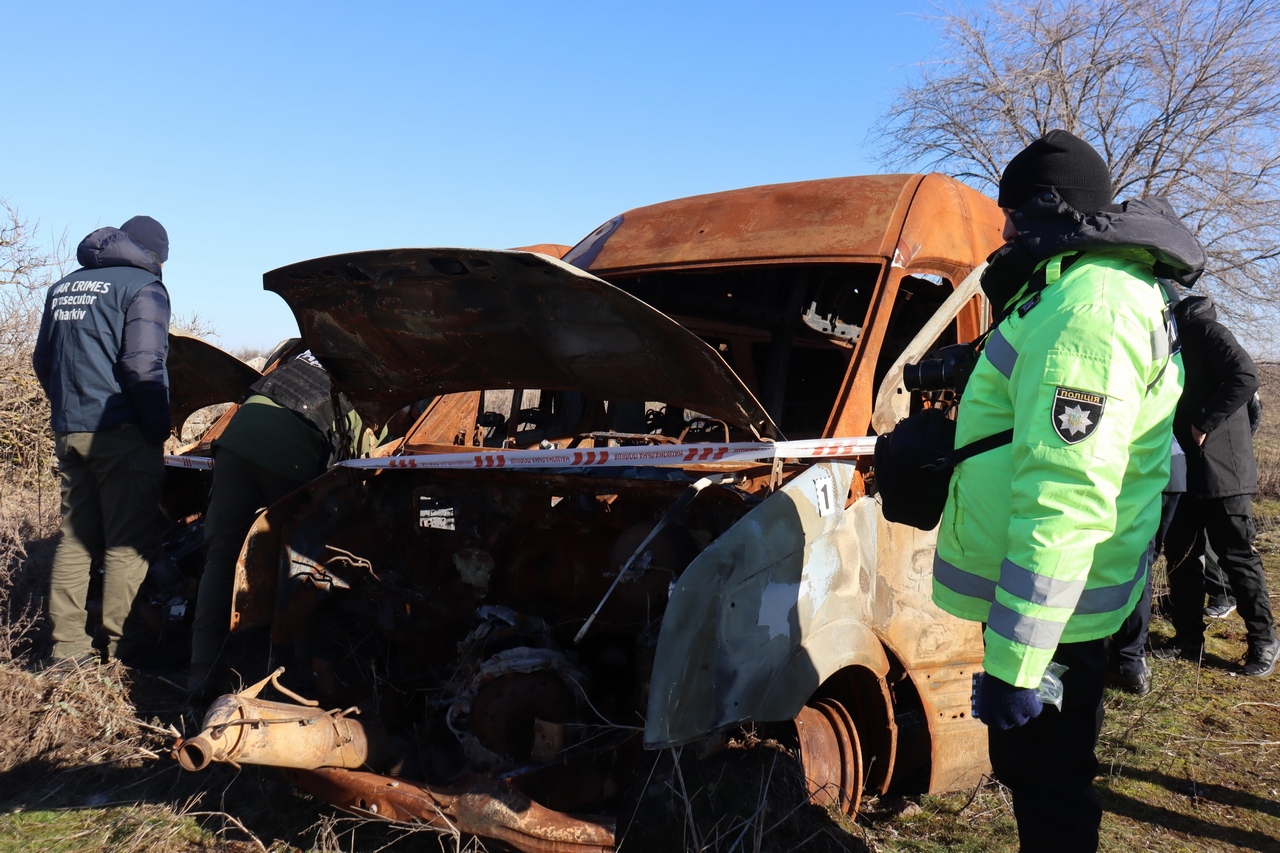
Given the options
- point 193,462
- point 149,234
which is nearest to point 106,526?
point 193,462

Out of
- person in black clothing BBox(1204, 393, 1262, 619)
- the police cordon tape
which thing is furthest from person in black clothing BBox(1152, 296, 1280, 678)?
the police cordon tape

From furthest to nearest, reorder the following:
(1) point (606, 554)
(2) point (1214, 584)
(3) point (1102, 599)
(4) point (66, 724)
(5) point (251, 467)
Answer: (2) point (1214, 584) → (5) point (251, 467) → (4) point (66, 724) → (1) point (606, 554) → (3) point (1102, 599)

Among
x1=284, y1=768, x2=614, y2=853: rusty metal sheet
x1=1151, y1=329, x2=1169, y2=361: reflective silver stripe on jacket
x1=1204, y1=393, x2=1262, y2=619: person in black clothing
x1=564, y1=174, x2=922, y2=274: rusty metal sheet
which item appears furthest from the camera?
x1=1204, y1=393, x2=1262, y2=619: person in black clothing

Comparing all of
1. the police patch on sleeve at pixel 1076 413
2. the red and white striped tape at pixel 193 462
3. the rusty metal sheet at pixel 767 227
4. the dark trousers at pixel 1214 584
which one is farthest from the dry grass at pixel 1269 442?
the red and white striped tape at pixel 193 462

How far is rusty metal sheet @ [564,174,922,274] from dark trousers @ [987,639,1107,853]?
1853 mm

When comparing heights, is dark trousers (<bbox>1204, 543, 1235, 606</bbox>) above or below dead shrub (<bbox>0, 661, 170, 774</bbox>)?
above

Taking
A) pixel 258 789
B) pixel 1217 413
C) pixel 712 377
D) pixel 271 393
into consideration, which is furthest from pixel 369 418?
pixel 1217 413

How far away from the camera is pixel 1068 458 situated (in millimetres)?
1823

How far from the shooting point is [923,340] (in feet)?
10.5

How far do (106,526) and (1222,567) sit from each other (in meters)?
5.90

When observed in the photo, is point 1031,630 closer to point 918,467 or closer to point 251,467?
point 918,467

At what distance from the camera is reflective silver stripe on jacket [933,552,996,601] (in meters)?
2.13

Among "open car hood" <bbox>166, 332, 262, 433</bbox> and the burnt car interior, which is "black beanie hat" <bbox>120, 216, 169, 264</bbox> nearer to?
"open car hood" <bbox>166, 332, 262, 433</bbox>

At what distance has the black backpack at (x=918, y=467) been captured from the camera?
7.32ft
